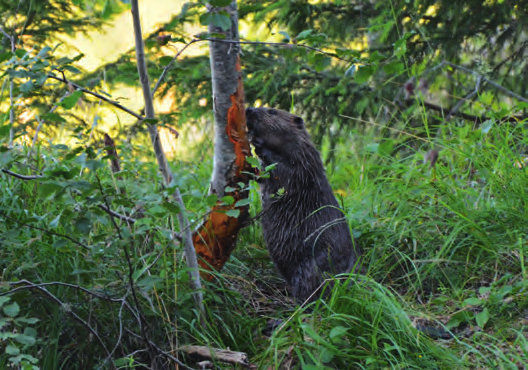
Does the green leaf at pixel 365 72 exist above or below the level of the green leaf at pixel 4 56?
below

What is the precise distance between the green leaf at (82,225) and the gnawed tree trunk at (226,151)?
0.96 metres

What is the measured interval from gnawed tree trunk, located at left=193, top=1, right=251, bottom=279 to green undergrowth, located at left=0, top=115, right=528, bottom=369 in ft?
0.58

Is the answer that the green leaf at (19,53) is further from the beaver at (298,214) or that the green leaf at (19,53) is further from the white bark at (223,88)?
the beaver at (298,214)

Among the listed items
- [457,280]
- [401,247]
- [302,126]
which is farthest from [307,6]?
[457,280]

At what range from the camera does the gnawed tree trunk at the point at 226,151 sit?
107 inches

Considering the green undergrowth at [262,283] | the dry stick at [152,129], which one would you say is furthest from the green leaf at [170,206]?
the dry stick at [152,129]

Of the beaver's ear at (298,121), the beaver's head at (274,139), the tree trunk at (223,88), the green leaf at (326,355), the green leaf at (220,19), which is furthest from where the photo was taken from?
the beaver's ear at (298,121)

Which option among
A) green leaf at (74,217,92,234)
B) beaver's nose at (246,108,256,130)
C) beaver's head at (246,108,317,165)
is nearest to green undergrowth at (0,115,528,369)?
green leaf at (74,217,92,234)

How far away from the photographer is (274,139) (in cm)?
332

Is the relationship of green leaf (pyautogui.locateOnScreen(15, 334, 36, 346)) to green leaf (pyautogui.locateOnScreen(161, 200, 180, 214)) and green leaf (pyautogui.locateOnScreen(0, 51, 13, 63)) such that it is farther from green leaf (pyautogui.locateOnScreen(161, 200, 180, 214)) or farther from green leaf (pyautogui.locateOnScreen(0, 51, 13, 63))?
green leaf (pyautogui.locateOnScreen(0, 51, 13, 63))

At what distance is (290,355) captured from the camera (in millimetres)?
2129

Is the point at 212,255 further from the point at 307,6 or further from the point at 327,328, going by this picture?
the point at 307,6

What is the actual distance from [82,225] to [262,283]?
1.59 metres

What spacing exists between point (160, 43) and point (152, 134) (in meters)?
0.33
